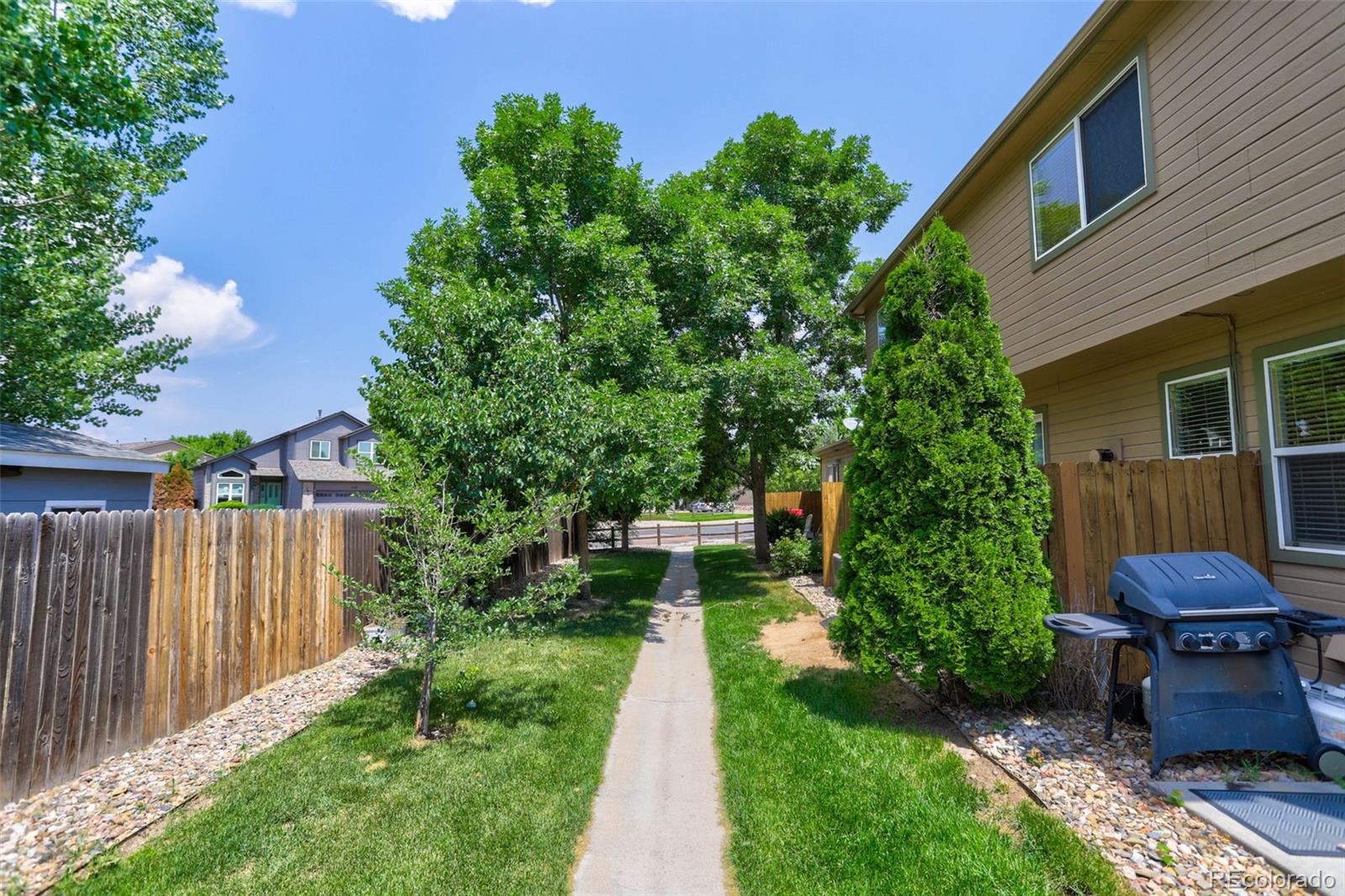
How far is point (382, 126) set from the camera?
946cm

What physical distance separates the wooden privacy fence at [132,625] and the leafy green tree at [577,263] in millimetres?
4579

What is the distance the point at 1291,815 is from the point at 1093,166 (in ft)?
20.5

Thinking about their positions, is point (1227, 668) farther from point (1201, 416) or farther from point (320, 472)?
point (320, 472)

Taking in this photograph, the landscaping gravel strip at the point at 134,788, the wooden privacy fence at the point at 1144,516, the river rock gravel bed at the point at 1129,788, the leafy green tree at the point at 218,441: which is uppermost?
the leafy green tree at the point at 218,441

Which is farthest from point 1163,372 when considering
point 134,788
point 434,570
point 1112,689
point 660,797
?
point 134,788

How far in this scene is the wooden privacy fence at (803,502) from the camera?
58.2 feet

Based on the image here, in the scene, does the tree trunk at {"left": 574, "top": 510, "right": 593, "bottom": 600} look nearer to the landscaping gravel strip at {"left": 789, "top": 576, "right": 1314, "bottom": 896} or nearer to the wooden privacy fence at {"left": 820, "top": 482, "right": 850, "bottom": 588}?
the wooden privacy fence at {"left": 820, "top": 482, "right": 850, "bottom": 588}

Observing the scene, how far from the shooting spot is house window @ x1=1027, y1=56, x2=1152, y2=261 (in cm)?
583

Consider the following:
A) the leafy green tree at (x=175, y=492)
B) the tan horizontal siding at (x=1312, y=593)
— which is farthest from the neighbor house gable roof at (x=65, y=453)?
the leafy green tree at (x=175, y=492)

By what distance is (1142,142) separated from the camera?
18.8ft

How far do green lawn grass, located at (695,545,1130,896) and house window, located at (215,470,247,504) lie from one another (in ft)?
116

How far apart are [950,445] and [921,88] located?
25.5 ft

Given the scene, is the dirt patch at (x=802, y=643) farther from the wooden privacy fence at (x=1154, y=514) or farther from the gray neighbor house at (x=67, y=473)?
the gray neighbor house at (x=67, y=473)

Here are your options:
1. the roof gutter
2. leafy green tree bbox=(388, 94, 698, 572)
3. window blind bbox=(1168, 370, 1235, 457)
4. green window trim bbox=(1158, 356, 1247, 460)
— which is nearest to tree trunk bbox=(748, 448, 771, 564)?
leafy green tree bbox=(388, 94, 698, 572)
